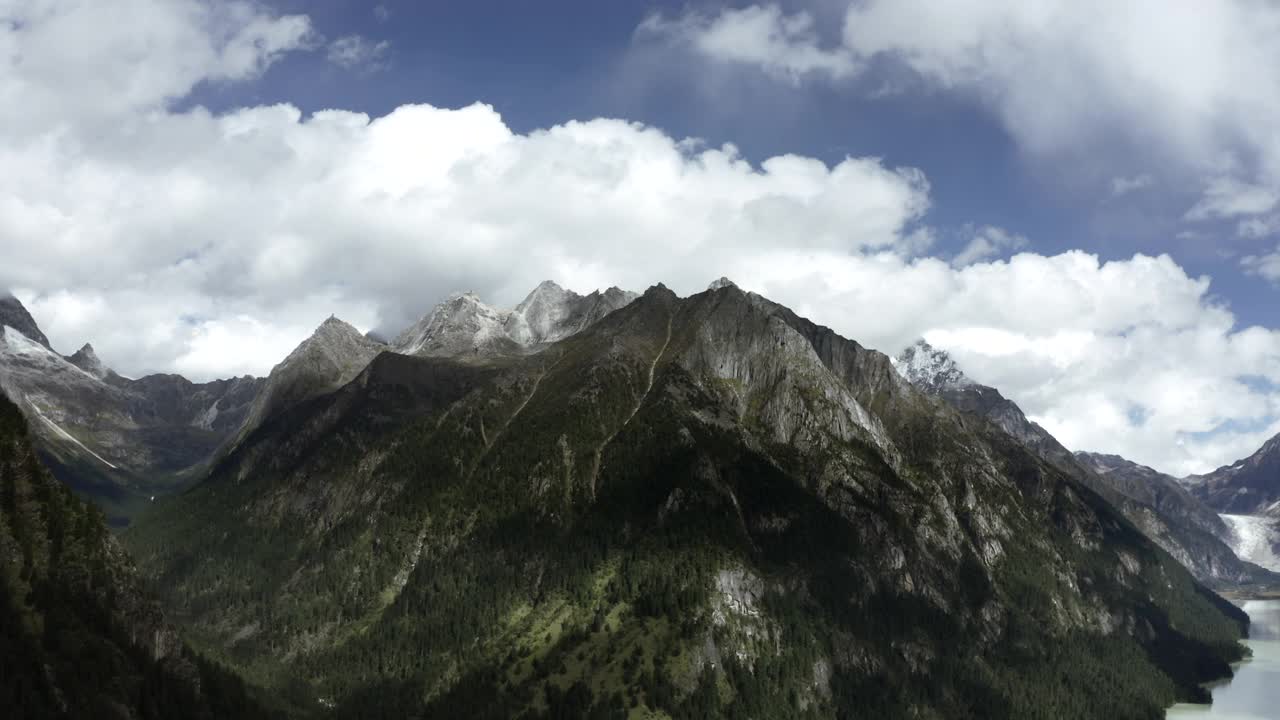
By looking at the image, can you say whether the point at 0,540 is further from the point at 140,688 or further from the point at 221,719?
the point at 221,719

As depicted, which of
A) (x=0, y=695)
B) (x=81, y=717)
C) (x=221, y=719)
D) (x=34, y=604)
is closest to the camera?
(x=0, y=695)

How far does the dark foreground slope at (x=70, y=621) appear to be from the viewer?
122 meters

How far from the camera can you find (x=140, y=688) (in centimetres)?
13938

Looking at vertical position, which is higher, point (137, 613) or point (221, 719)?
point (137, 613)

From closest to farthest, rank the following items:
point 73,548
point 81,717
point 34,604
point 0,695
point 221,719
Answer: point 0,695 < point 81,717 < point 34,604 < point 73,548 < point 221,719

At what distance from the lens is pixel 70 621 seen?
136 meters

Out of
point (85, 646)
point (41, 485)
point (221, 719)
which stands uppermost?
point (41, 485)

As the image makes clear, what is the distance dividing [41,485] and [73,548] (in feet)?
46.8

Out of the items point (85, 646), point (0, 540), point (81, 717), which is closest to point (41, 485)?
point (0, 540)

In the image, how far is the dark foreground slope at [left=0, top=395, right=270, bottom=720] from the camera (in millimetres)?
121562

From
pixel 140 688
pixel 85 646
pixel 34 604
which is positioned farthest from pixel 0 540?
pixel 140 688

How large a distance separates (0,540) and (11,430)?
95.4 feet

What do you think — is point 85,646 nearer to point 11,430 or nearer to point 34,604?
point 34,604

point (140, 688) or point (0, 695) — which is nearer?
point (0, 695)
